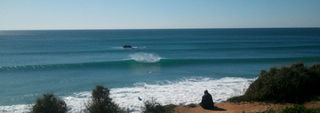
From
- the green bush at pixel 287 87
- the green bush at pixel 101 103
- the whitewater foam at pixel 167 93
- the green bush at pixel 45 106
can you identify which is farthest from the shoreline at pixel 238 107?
the green bush at pixel 45 106

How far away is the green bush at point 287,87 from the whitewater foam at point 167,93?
2.30 metres

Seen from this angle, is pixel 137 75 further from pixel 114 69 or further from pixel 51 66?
pixel 51 66

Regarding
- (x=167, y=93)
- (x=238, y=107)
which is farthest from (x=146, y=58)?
(x=238, y=107)

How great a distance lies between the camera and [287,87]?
12.4 metres

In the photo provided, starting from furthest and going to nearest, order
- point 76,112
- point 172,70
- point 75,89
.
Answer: point 172,70 → point 75,89 → point 76,112

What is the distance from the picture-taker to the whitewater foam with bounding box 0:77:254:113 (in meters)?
13.7

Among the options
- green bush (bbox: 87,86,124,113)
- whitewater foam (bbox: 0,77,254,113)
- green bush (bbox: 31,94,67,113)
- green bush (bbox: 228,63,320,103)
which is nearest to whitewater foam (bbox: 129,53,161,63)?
whitewater foam (bbox: 0,77,254,113)

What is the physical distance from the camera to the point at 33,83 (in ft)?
64.6

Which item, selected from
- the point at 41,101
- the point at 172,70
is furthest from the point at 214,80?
the point at 41,101

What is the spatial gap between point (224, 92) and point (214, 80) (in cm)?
388

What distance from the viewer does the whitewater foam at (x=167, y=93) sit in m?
13.7

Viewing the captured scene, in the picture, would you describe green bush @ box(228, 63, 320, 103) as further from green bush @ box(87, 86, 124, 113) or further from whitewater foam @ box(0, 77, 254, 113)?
green bush @ box(87, 86, 124, 113)

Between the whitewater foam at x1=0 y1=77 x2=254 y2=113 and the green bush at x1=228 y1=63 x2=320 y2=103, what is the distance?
2298mm

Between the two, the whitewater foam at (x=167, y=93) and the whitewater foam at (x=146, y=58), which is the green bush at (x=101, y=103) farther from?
the whitewater foam at (x=146, y=58)
